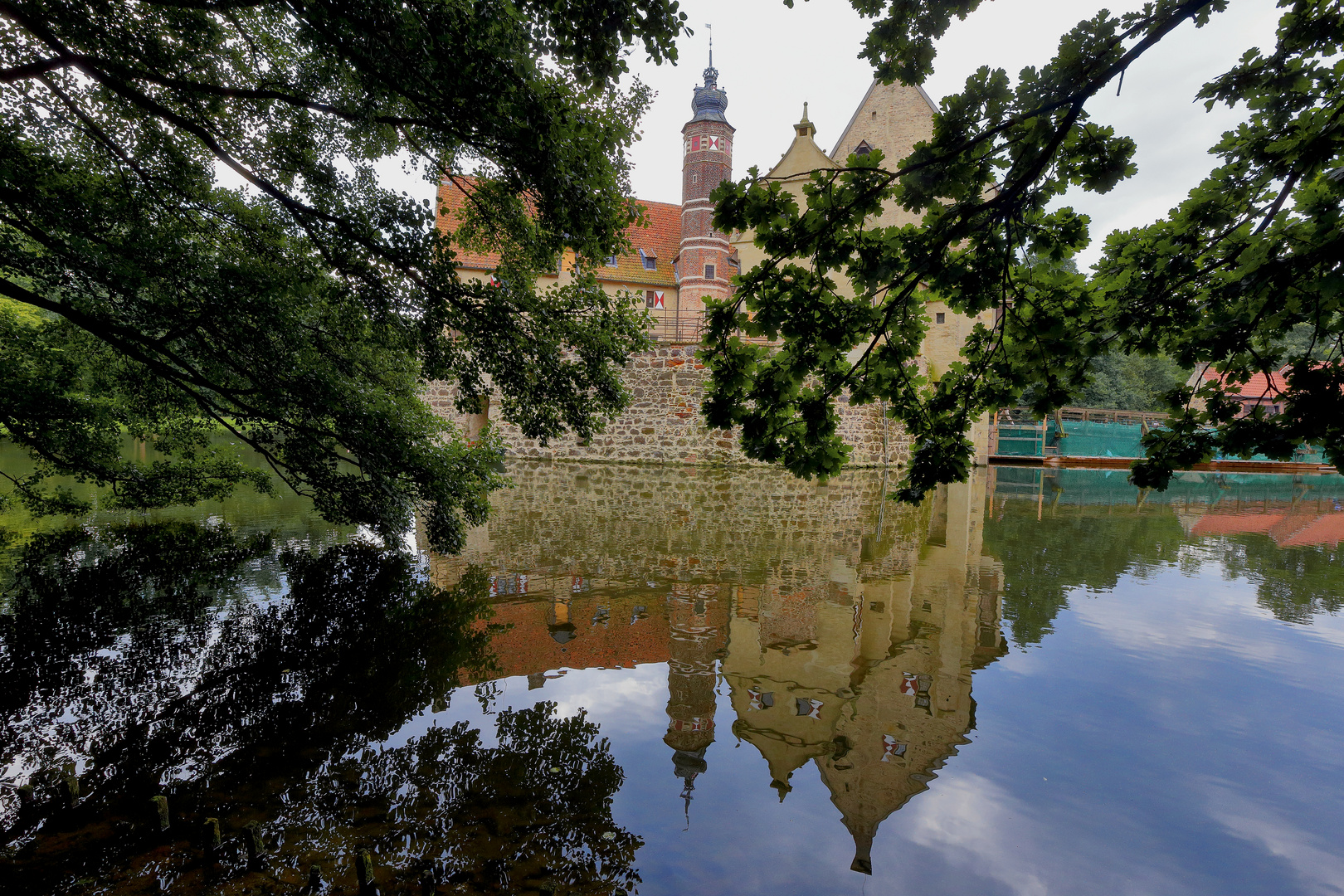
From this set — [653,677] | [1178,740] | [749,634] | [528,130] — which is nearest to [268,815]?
[653,677]

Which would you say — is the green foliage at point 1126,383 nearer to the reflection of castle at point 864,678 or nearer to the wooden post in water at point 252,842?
the reflection of castle at point 864,678

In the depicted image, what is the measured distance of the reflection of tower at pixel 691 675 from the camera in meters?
4.20

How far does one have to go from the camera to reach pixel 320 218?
558 centimetres

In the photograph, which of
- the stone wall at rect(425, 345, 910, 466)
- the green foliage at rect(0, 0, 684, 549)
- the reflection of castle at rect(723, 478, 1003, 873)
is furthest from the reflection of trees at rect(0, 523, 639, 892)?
the stone wall at rect(425, 345, 910, 466)

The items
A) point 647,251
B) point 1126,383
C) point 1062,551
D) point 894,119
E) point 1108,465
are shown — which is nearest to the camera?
point 1062,551

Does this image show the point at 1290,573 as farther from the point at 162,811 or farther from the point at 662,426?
the point at 662,426

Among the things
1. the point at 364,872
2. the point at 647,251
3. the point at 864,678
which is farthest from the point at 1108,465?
the point at 364,872

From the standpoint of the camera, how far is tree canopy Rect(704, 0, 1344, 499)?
133 inches

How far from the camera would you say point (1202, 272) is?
13.5 feet

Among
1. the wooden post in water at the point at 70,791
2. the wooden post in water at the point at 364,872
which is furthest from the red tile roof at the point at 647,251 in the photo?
the wooden post in water at the point at 364,872

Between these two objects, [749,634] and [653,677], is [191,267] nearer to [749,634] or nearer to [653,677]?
[653,677]

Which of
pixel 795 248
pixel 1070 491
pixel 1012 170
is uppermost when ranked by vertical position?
pixel 1012 170

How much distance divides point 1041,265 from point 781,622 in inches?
166

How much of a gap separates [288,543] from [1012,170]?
10.3m
